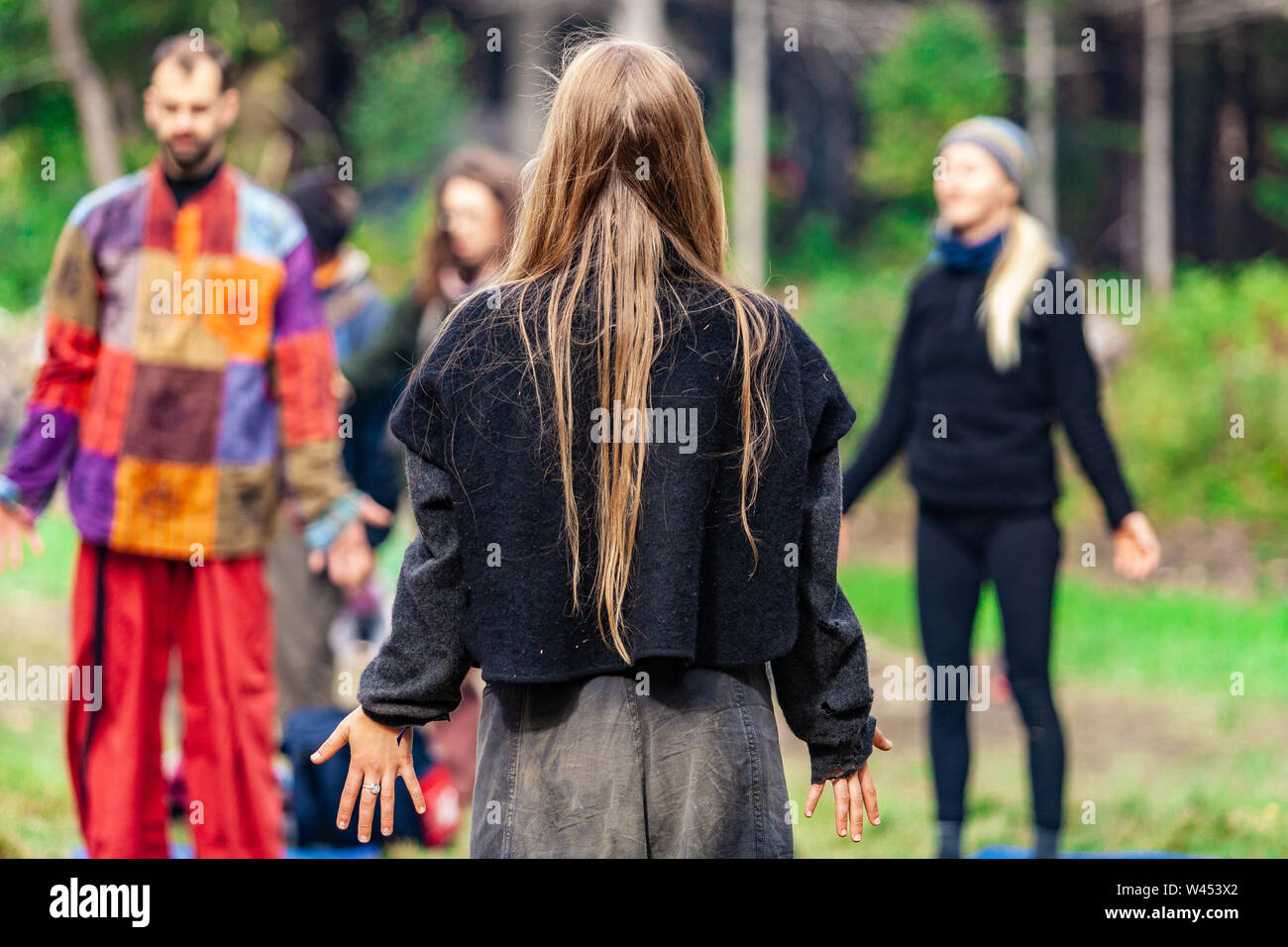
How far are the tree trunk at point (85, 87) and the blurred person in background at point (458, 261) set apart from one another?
747 centimetres

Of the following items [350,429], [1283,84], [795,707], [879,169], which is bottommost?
[795,707]

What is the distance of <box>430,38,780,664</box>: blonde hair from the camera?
7.04 feet

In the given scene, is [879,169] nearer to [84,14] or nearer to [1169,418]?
[1169,418]

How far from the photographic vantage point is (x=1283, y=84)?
1274 cm

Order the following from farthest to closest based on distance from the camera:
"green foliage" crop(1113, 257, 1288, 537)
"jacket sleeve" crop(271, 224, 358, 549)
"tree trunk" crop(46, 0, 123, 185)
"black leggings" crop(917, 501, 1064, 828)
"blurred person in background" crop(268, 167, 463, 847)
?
"tree trunk" crop(46, 0, 123, 185), "green foliage" crop(1113, 257, 1288, 537), "blurred person in background" crop(268, 167, 463, 847), "black leggings" crop(917, 501, 1064, 828), "jacket sleeve" crop(271, 224, 358, 549)

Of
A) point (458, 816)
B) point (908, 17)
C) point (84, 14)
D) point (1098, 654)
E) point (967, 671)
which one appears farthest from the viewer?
point (908, 17)

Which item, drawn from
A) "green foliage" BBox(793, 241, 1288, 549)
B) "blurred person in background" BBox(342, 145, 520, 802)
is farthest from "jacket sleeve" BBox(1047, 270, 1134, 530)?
"green foliage" BBox(793, 241, 1288, 549)

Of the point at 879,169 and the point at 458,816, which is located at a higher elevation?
the point at 879,169

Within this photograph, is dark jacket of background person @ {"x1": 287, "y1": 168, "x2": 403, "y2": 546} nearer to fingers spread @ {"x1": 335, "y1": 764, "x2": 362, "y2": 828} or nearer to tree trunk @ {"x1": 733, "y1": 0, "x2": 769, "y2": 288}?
fingers spread @ {"x1": 335, "y1": 764, "x2": 362, "y2": 828}

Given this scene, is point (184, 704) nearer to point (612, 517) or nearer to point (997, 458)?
point (612, 517)

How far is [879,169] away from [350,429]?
809 cm

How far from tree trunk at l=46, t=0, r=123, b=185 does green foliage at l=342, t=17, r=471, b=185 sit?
193 cm
